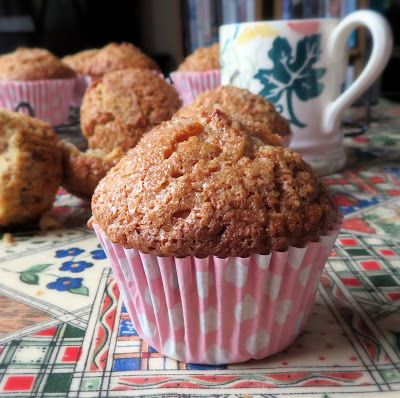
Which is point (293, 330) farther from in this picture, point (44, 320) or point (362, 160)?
point (362, 160)

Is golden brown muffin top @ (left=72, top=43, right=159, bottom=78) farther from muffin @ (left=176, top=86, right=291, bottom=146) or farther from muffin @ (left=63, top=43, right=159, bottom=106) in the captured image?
muffin @ (left=176, top=86, right=291, bottom=146)

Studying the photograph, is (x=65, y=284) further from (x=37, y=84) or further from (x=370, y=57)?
(x=37, y=84)

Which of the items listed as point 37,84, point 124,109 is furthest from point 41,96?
point 124,109

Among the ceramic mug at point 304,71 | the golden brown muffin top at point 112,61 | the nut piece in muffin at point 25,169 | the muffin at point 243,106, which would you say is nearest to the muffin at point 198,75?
the golden brown muffin top at point 112,61

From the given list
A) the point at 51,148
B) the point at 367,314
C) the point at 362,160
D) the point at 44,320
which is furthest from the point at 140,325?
the point at 362,160

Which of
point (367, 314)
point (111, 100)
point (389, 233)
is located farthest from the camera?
point (111, 100)
